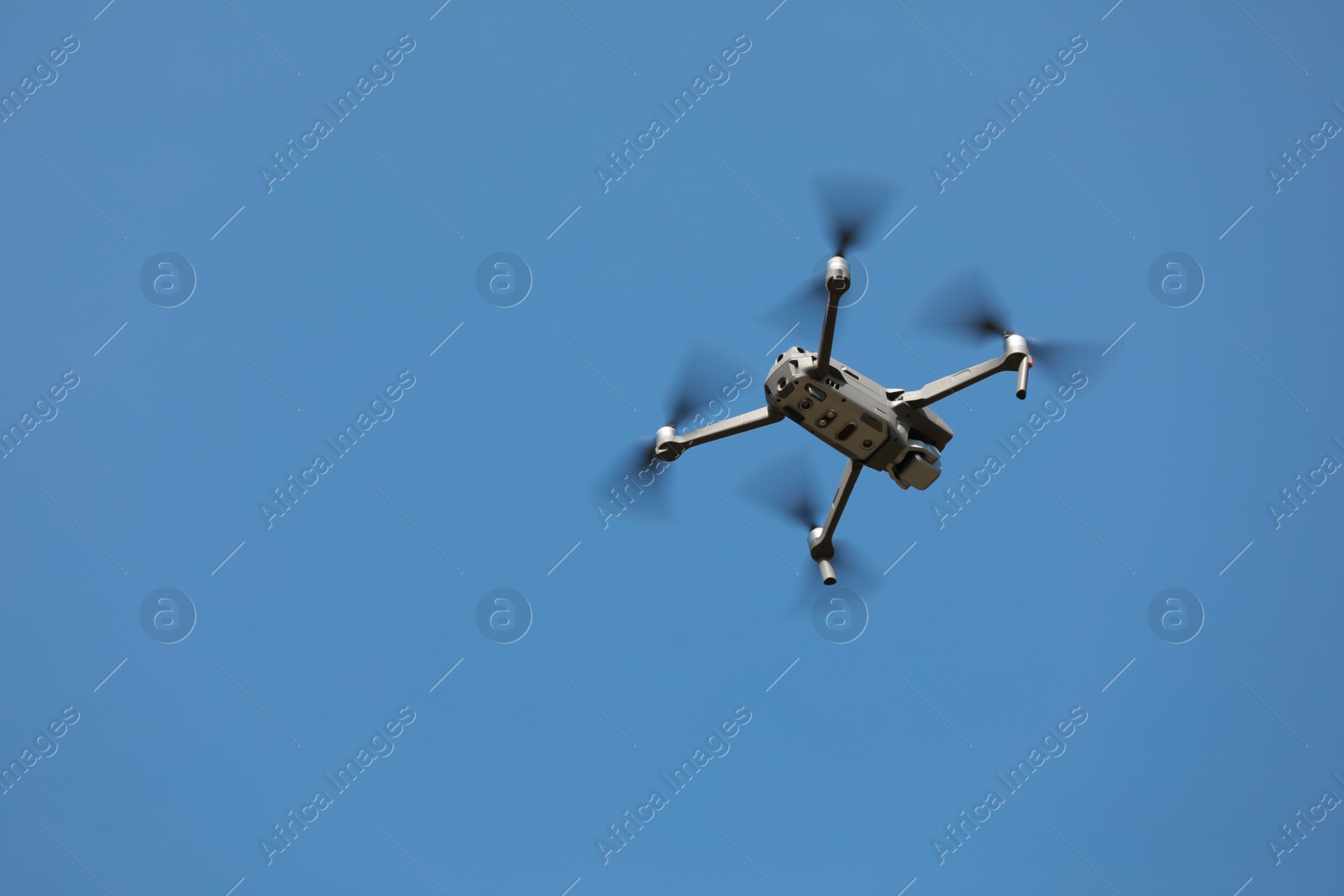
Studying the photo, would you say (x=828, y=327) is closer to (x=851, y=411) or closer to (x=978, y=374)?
(x=851, y=411)

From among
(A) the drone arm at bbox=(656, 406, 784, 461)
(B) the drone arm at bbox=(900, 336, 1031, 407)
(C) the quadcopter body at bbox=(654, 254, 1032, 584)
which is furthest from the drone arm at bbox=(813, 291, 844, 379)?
(B) the drone arm at bbox=(900, 336, 1031, 407)

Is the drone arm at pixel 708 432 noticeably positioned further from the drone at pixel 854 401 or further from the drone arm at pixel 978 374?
the drone arm at pixel 978 374

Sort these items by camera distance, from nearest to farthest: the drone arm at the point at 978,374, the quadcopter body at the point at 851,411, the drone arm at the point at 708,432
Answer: the quadcopter body at the point at 851,411 < the drone arm at the point at 978,374 < the drone arm at the point at 708,432

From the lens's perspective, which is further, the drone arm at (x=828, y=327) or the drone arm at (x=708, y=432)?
the drone arm at (x=708, y=432)

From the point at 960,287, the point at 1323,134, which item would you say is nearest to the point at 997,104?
the point at 1323,134

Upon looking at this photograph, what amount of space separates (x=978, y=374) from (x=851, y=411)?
236cm

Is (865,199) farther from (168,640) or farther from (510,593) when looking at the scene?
(168,640)

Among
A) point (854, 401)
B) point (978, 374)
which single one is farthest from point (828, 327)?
point (978, 374)

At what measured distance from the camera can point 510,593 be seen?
29219 millimetres

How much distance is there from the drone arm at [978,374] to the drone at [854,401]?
0.05ft

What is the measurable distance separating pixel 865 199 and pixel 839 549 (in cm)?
692

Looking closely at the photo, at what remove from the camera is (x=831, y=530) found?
2119 cm

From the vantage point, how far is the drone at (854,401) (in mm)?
17922

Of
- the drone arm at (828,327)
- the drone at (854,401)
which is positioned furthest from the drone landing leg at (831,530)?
the drone arm at (828,327)
